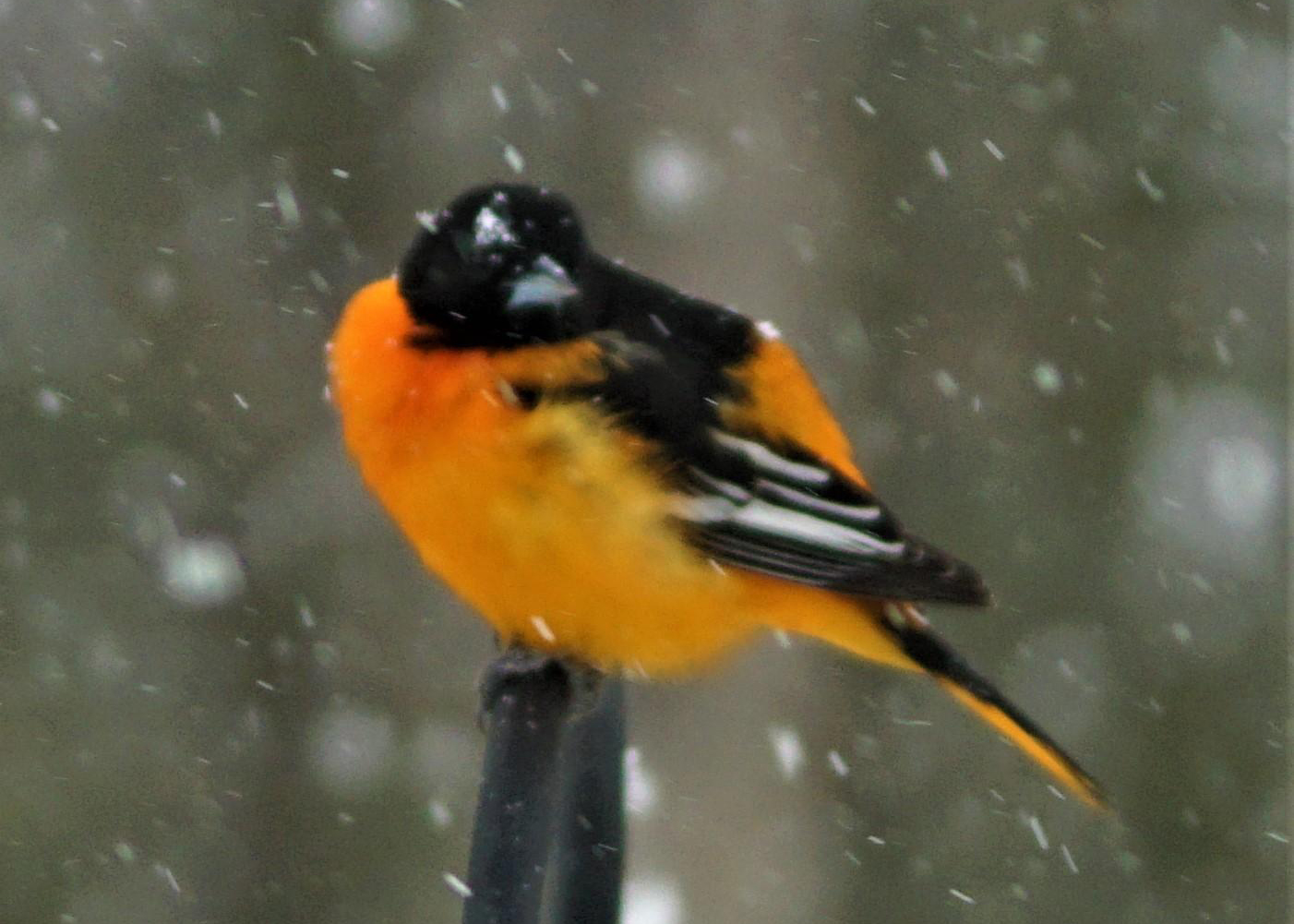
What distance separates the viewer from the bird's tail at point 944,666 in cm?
307

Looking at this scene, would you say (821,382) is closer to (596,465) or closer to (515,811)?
(596,465)

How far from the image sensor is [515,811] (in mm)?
2010

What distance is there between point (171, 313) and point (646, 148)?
6.40ft

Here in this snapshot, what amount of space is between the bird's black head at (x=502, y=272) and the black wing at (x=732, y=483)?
0.39ft

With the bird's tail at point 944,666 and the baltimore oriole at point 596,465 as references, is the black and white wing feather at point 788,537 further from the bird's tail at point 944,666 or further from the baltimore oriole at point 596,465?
the bird's tail at point 944,666

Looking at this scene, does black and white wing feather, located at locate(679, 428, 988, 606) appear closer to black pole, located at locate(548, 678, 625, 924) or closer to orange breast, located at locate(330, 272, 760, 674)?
orange breast, located at locate(330, 272, 760, 674)

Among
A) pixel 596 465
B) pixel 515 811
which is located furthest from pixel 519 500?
pixel 515 811

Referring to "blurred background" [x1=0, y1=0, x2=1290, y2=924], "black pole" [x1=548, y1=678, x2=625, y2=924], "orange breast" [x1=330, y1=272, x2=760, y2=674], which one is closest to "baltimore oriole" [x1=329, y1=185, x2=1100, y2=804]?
"orange breast" [x1=330, y1=272, x2=760, y2=674]

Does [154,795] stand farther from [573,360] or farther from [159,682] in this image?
[573,360]

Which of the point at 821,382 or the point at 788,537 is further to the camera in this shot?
the point at 821,382

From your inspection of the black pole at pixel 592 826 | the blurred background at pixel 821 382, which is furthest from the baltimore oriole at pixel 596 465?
the blurred background at pixel 821 382

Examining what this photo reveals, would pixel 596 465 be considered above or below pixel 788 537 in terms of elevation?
above

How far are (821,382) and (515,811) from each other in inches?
175

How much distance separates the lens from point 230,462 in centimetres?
691
